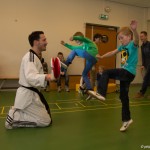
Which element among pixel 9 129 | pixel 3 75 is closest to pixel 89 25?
pixel 3 75

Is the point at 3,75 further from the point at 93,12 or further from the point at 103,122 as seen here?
the point at 103,122

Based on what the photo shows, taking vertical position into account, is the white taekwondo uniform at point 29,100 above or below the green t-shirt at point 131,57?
below

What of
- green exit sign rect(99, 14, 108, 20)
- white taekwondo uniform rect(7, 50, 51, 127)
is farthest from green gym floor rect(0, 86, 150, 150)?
green exit sign rect(99, 14, 108, 20)

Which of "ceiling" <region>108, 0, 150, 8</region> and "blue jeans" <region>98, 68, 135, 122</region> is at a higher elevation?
"ceiling" <region>108, 0, 150, 8</region>

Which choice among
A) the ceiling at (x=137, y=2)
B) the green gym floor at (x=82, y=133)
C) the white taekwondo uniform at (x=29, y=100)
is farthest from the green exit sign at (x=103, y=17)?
the white taekwondo uniform at (x=29, y=100)

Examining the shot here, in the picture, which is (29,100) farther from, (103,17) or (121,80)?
(103,17)

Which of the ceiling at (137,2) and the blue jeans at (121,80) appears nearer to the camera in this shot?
the blue jeans at (121,80)

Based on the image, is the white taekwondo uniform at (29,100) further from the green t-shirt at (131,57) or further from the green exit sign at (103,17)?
the green exit sign at (103,17)

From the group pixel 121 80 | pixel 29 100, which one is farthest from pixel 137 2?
pixel 29 100

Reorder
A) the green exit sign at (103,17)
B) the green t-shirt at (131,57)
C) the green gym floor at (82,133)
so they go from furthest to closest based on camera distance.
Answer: the green exit sign at (103,17) → the green t-shirt at (131,57) → the green gym floor at (82,133)

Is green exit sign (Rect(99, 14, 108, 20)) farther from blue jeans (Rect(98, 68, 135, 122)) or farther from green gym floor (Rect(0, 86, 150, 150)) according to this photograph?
blue jeans (Rect(98, 68, 135, 122))

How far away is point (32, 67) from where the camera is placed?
310 cm

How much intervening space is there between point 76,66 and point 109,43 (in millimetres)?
1815

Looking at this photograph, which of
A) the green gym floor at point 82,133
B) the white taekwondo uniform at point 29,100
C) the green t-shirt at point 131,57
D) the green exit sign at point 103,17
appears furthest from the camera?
the green exit sign at point 103,17
